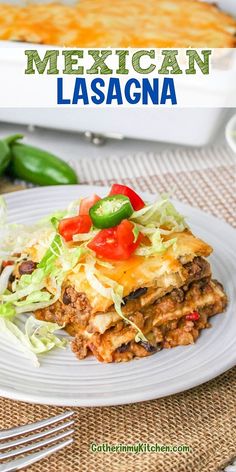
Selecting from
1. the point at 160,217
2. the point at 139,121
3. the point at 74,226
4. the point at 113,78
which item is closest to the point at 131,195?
the point at 160,217

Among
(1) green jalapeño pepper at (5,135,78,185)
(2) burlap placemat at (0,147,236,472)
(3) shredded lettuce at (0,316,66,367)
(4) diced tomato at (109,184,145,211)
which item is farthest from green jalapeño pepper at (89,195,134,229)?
(1) green jalapeño pepper at (5,135,78,185)

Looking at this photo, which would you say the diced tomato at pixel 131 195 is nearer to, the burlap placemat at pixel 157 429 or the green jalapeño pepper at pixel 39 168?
the burlap placemat at pixel 157 429

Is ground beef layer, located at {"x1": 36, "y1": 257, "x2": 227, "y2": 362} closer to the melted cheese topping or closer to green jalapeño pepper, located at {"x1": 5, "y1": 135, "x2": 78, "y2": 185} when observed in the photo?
the melted cheese topping

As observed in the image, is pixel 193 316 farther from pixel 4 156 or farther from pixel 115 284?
pixel 4 156

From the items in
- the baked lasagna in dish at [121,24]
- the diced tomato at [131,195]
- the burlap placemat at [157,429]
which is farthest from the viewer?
the baked lasagna in dish at [121,24]

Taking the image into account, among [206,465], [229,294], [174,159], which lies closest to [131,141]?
[174,159]

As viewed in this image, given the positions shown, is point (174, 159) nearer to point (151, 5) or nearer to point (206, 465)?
point (151, 5)

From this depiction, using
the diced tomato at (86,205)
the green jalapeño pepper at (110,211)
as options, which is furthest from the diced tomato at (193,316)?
the diced tomato at (86,205)
